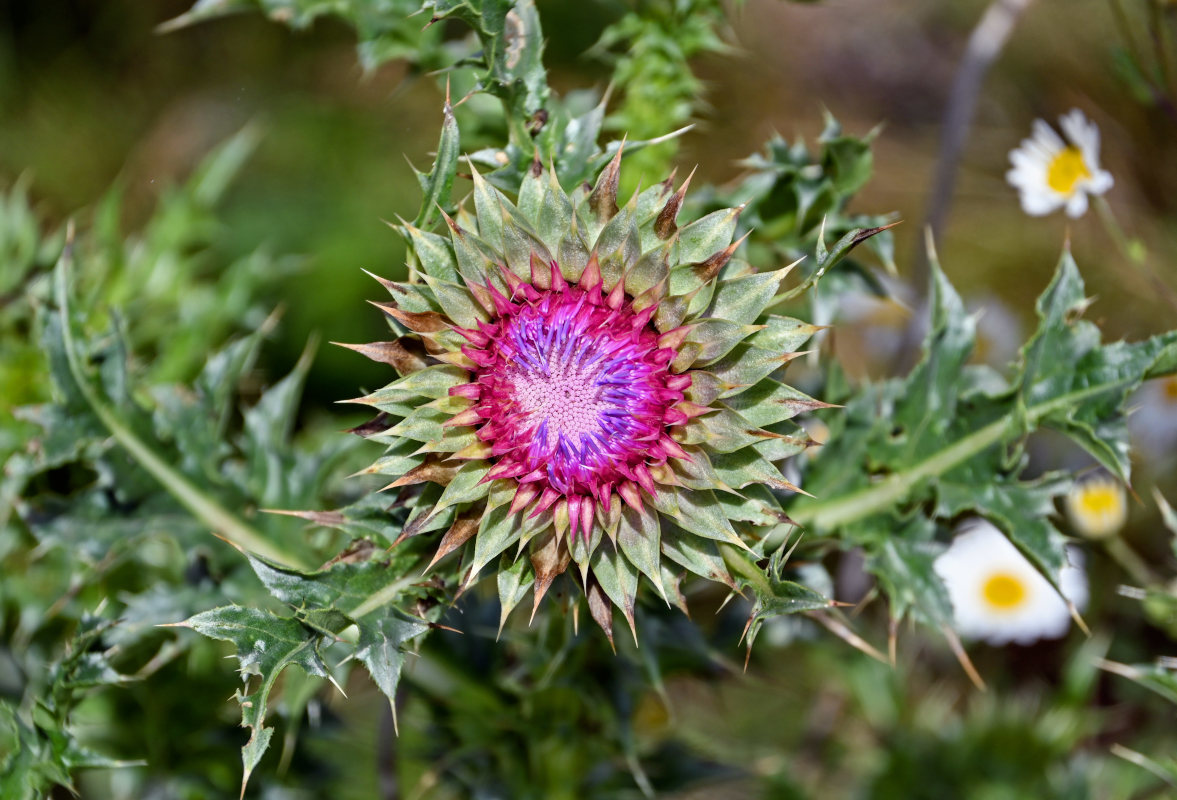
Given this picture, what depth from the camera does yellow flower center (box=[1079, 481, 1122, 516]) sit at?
4211 millimetres

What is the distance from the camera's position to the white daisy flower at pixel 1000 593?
4367 millimetres

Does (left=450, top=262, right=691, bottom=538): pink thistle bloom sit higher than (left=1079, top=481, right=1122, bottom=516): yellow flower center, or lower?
higher

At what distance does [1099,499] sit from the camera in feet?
13.9

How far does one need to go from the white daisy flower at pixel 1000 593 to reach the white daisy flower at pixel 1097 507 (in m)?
0.20

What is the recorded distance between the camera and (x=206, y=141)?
20.6 feet

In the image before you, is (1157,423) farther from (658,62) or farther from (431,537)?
(431,537)

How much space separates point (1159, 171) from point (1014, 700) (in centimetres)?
293

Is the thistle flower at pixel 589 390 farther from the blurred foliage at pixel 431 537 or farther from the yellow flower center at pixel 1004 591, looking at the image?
the yellow flower center at pixel 1004 591

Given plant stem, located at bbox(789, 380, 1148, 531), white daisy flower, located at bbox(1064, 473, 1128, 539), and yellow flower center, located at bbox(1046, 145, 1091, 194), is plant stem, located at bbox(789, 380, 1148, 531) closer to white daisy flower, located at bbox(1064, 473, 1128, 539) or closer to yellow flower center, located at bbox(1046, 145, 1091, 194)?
yellow flower center, located at bbox(1046, 145, 1091, 194)

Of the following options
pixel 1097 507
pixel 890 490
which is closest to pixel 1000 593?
pixel 1097 507

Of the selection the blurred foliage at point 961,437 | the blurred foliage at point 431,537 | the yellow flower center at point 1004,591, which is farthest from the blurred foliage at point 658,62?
the yellow flower center at point 1004,591

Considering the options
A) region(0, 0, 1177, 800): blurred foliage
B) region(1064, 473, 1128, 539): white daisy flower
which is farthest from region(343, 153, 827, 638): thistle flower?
region(1064, 473, 1128, 539): white daisy flower

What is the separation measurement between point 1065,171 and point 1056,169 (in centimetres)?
3

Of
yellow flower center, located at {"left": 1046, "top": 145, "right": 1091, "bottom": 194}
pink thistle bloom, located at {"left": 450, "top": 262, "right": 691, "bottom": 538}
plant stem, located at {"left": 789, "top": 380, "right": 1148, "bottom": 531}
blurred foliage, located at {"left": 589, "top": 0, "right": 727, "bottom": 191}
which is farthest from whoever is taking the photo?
yellow flower center, located at {"left": 1046, "top": 145, "right": 1091, "bottom": 194}
